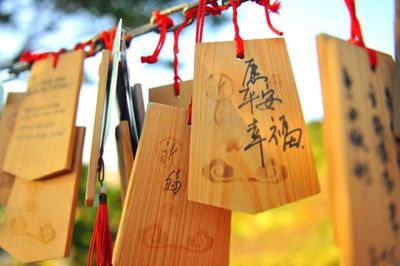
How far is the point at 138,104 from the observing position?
0.71 metres

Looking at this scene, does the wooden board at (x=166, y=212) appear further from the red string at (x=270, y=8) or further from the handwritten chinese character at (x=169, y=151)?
the red string at (x=270, y=8)

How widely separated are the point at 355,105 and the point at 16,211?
1.89ft

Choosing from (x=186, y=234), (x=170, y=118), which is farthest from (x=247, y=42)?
(x=186, y=234)

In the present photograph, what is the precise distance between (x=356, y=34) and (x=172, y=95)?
0.32 meters

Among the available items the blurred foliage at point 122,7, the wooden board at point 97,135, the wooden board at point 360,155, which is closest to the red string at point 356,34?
the wooden board at point 360,155

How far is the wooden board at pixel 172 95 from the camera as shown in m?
0.69

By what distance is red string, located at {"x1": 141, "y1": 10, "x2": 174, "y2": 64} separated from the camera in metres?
0.70

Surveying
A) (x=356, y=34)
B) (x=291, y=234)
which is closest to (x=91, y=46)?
(x=356, y=34)

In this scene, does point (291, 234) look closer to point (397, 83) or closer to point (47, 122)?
point (47, 122)

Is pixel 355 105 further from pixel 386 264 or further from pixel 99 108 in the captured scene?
pixel 99 108

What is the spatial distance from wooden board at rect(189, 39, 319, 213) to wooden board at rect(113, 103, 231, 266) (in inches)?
3.2

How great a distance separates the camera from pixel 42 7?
2.32m

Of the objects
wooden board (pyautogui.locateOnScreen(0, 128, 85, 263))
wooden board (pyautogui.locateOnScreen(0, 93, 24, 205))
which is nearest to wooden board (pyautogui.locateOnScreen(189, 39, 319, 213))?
wooden board (pyautogui.locateOnScreen(0, 128, 85, 263))

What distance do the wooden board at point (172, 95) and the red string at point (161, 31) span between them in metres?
0.04
